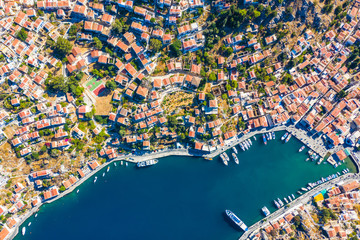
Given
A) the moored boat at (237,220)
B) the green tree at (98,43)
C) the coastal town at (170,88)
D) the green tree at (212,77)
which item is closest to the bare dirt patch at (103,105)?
the coastal town at (170,88)

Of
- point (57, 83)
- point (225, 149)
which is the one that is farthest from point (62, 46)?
point (225, 149)

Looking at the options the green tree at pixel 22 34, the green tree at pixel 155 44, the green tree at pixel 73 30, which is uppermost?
the green tree at pixel 22 34

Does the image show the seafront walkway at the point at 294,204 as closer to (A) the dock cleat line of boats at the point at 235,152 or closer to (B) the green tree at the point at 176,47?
(A) the dock cleat line of boats at the point at 235,152

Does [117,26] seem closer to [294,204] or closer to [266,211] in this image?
[266,211]

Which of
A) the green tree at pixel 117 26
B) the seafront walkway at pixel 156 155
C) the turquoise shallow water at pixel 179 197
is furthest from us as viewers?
the seafront walkway at pixel 156 155

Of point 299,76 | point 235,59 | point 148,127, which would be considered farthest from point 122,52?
point 299,76

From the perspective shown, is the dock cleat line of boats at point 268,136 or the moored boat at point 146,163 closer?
the moored boat at point 146,163

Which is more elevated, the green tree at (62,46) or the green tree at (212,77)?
the green tree at (62,46)
